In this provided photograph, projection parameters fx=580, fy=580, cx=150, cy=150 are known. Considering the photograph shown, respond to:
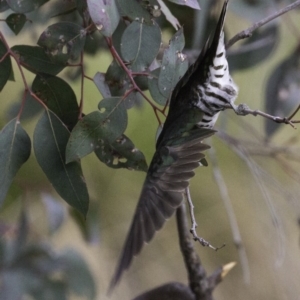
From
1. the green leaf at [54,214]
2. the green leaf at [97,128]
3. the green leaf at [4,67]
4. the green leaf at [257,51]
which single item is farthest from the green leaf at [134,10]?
the green leaf at [54,214]

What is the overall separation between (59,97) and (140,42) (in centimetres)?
16

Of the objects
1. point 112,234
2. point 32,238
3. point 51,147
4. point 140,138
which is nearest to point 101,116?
point 51,147

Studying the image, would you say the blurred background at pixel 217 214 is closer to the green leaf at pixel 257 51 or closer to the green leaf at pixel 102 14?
the green leaf at pixel 257 51

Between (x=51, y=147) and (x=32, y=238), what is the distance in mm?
913

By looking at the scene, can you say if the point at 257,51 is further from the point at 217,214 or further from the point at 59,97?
the point at 217,214

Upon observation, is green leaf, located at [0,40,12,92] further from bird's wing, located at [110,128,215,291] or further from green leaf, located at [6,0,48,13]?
bird's wing, located at [110,128,215,291]

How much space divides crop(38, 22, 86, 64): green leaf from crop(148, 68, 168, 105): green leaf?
119 millimetres

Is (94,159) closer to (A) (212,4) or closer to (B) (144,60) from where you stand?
(A) (212,4)

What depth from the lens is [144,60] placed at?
89cm

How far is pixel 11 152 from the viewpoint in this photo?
2.96 feet

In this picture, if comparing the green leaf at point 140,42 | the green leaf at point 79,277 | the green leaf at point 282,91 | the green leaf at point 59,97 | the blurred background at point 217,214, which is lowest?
the blurred background at point 217,214

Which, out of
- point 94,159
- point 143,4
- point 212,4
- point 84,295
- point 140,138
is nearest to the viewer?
point 143,4

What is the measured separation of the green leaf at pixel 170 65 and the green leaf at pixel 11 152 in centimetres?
24

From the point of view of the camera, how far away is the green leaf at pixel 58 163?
2.89 feet
